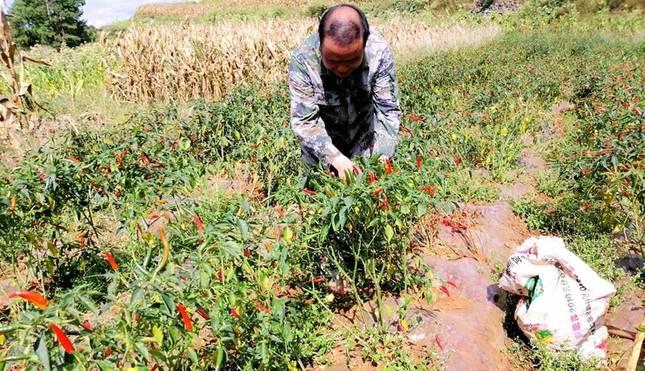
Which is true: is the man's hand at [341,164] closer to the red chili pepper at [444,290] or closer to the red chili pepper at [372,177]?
the red chili pepper at [372,177]

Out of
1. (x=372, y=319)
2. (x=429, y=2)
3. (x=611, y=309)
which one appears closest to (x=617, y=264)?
(x=611, y=309)

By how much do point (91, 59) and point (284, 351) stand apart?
9.52 meters

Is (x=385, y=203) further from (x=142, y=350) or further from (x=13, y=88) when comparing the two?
(x=13, y=88)

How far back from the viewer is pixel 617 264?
3.22 metres

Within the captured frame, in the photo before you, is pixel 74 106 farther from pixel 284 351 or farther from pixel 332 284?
pixel 284 351

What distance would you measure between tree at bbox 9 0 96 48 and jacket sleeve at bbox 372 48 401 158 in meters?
26.2

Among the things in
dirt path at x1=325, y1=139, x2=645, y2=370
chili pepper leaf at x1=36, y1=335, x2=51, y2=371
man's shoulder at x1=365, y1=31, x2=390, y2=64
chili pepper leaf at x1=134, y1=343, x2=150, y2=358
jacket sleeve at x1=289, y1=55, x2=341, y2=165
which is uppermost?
man's shoulder at x1=365, y1=31, x2=390, y2=64

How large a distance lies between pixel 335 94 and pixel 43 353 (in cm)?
204

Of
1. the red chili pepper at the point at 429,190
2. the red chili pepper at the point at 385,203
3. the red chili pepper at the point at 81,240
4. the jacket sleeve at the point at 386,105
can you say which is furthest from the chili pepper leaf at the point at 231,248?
the red chili pepper at the point at 81,240

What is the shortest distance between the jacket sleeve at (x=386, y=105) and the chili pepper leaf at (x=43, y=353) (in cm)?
187

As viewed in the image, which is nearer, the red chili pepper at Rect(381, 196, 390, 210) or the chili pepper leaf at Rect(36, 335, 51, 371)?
the chili pepper leaf at Rect(36, 335, 51, 371)

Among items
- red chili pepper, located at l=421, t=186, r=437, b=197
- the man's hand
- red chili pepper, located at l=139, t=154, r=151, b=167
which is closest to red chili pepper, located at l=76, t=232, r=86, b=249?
red chili pepper, located at l=139, t=154, r=151, b=167

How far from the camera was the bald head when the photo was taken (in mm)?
2172

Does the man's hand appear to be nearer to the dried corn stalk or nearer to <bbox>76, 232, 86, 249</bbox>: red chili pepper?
<bbox>76, 232, 86, 249</bbox>: red chili pepper
